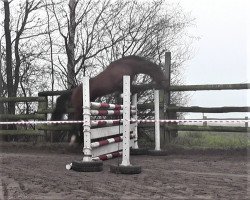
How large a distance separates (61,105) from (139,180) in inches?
168

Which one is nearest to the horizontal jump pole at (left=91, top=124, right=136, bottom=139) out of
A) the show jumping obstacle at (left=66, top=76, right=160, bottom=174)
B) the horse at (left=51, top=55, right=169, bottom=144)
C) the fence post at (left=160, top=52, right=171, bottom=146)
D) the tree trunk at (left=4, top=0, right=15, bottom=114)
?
the show jumping obstacle at (left=66, top=76, right=160, bottom=174)

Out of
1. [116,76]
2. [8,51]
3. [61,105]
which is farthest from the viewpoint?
[8,51]

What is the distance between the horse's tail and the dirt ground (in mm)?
1861

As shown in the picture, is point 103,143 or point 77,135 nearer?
point 103,143

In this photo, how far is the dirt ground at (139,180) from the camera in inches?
162

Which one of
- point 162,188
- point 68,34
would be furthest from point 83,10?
point 162,188

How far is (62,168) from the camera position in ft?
19.7

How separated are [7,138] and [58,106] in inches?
108

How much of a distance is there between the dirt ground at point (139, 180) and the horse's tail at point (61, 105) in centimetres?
186

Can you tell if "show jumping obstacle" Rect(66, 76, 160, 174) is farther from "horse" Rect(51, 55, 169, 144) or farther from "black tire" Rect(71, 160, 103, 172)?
"horse" Rect(51, 55, 169, 144)

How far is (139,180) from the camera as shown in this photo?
4.98 metres

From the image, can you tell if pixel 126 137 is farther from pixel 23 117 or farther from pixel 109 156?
pixel 23 117

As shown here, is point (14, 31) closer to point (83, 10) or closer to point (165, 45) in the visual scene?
point (83, 10)

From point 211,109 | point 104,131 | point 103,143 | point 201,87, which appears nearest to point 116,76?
point 104,131
